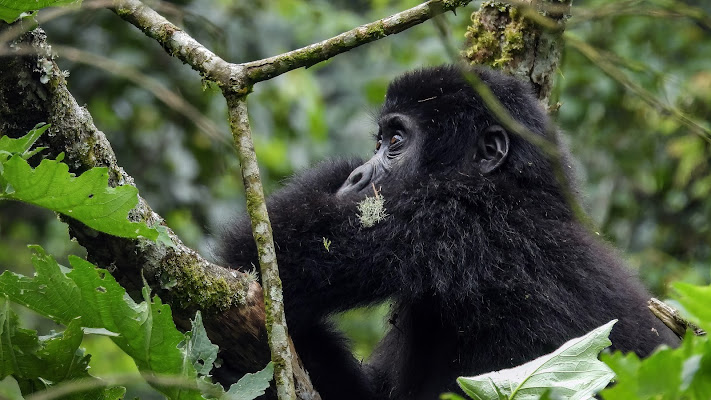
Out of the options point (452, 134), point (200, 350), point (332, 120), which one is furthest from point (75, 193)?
point (332, 120)

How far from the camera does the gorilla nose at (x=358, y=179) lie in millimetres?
3400

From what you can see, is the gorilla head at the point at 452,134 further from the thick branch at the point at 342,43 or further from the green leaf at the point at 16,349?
the green leaf at the point at 16,349

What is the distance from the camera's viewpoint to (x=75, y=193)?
184cm

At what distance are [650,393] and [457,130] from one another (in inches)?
94.0

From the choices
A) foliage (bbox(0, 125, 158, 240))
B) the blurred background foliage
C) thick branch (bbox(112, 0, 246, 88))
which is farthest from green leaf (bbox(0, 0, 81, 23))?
the blurred background foliage

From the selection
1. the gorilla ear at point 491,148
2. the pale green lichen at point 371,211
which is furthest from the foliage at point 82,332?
the gorilla ear at point 491,148

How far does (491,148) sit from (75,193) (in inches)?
78.2

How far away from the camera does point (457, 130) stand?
11.2ft

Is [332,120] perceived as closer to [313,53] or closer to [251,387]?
[313,53]

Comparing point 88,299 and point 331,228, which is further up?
point 331,228

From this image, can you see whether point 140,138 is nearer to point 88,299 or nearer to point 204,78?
point 204,78

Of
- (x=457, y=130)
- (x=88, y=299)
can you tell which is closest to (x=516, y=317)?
(x=457, y=130)

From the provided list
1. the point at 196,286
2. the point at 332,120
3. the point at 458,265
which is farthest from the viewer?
the point at 332,120

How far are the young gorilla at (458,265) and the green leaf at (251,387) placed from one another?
858mm
